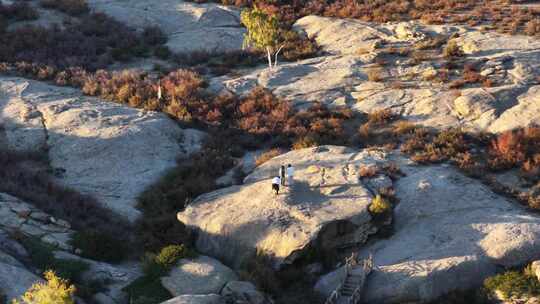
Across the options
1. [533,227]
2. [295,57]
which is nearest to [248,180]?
[533,227]

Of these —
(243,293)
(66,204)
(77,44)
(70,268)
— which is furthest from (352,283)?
(77,44)

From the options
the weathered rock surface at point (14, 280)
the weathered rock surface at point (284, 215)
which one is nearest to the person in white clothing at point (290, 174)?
the weathered rock surface at point (284, 215)

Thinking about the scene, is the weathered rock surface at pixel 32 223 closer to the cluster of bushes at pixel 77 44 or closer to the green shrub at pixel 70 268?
the green shrub at pixel 70 268

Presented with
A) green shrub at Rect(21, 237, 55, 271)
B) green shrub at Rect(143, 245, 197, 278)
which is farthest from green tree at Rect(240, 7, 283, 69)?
green shrub at Rect(21, 237, 55, 271)

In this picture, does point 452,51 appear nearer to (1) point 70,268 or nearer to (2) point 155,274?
(2) point 155,274

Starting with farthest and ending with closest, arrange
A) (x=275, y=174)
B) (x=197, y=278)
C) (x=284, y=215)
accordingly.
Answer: (x=275, y=174)
(x=284, y=215)
(x=197, y=278)

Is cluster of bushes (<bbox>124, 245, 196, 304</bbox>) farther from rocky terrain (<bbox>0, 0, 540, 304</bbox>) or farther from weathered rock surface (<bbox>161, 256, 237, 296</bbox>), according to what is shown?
weathered rock surface (<bbox>161, 256, 237, 296</bbox>)
